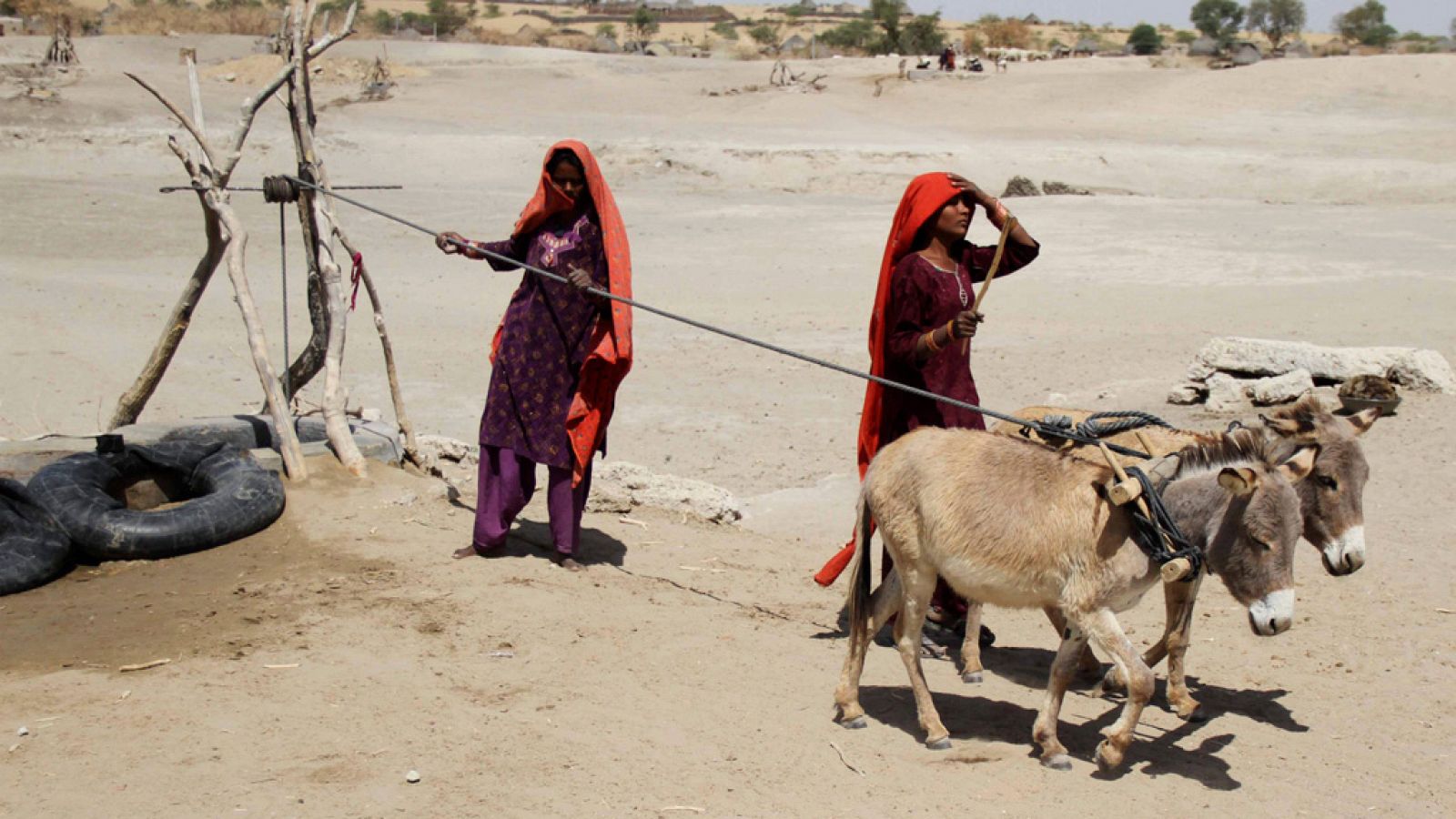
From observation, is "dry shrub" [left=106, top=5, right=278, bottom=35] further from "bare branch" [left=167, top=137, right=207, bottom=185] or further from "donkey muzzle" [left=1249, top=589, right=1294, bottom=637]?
"donkey muzzle" [left=1249, top=589, right=1294, bottom=637]

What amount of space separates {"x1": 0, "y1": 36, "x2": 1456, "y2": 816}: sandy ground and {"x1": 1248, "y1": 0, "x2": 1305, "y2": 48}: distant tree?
38.1 metres

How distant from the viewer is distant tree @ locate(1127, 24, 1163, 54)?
176 ft

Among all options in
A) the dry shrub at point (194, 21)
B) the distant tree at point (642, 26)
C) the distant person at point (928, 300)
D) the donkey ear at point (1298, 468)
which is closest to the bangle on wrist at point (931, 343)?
the distant person at point (928, 300)

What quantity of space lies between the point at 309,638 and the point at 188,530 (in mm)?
1409

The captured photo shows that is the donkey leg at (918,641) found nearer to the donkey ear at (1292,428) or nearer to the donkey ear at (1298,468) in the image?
the donkey ear at (1298,468)

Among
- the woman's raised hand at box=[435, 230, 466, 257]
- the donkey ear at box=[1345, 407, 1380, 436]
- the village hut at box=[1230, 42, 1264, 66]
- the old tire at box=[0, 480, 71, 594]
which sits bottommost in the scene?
the old tire at box=[0, 480, 71, 594]

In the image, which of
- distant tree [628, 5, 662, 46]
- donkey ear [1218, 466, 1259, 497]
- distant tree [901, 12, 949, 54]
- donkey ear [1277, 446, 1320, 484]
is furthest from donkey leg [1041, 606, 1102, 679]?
distant tree [628, 5, 662, 46]

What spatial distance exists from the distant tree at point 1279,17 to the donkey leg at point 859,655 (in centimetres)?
6240

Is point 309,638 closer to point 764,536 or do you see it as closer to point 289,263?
point 764,536

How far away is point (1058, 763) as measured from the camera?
485cm

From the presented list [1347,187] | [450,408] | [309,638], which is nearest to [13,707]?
[309,638]

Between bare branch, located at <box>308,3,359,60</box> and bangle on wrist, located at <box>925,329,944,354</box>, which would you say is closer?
bangle on wrist, located at <box>925,329,944,354</box>

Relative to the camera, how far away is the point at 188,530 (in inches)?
266

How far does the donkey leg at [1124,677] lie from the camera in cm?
457
